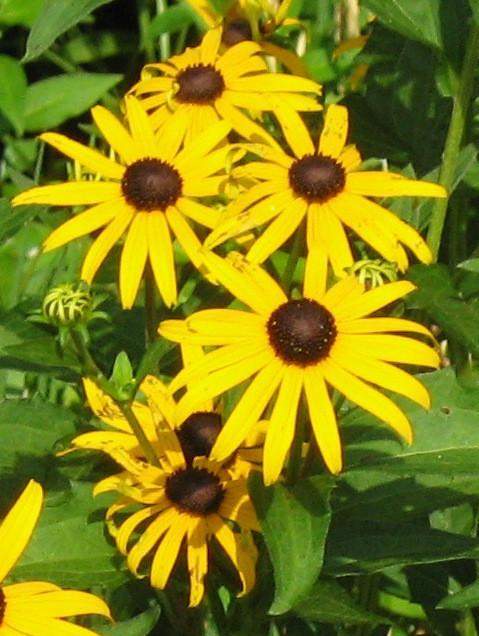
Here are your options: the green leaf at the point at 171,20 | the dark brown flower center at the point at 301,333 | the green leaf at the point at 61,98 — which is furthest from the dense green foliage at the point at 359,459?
the green leaf at the point at 61,98

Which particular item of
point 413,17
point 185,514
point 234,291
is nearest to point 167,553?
point 185,514

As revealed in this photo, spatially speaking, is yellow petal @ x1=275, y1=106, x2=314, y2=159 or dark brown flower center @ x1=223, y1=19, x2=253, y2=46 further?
dark brown flower center @ x1=223, y1=19, x2=253, y2=46

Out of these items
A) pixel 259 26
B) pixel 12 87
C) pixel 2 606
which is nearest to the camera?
pixel 2 606

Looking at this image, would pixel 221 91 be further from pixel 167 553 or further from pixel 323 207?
pixel 167 553

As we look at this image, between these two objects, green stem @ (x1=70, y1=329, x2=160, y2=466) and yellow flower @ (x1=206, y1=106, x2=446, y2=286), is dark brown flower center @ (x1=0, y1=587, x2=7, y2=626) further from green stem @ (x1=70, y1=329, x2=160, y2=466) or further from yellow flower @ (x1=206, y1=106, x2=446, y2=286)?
yellow flower @ (x1=206, y1=106, x2=446, y2=286)

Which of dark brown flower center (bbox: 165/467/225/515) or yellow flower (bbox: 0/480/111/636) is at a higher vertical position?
dark brown flower center (bbox: 165/467/225/515)

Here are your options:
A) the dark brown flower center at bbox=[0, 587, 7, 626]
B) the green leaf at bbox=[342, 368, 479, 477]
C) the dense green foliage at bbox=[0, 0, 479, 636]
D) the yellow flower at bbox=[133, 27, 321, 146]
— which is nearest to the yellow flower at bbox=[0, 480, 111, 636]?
the dark brown flower center at bbox=[0, 587, 7, 626]

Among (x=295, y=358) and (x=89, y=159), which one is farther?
(x=89, y=159)
